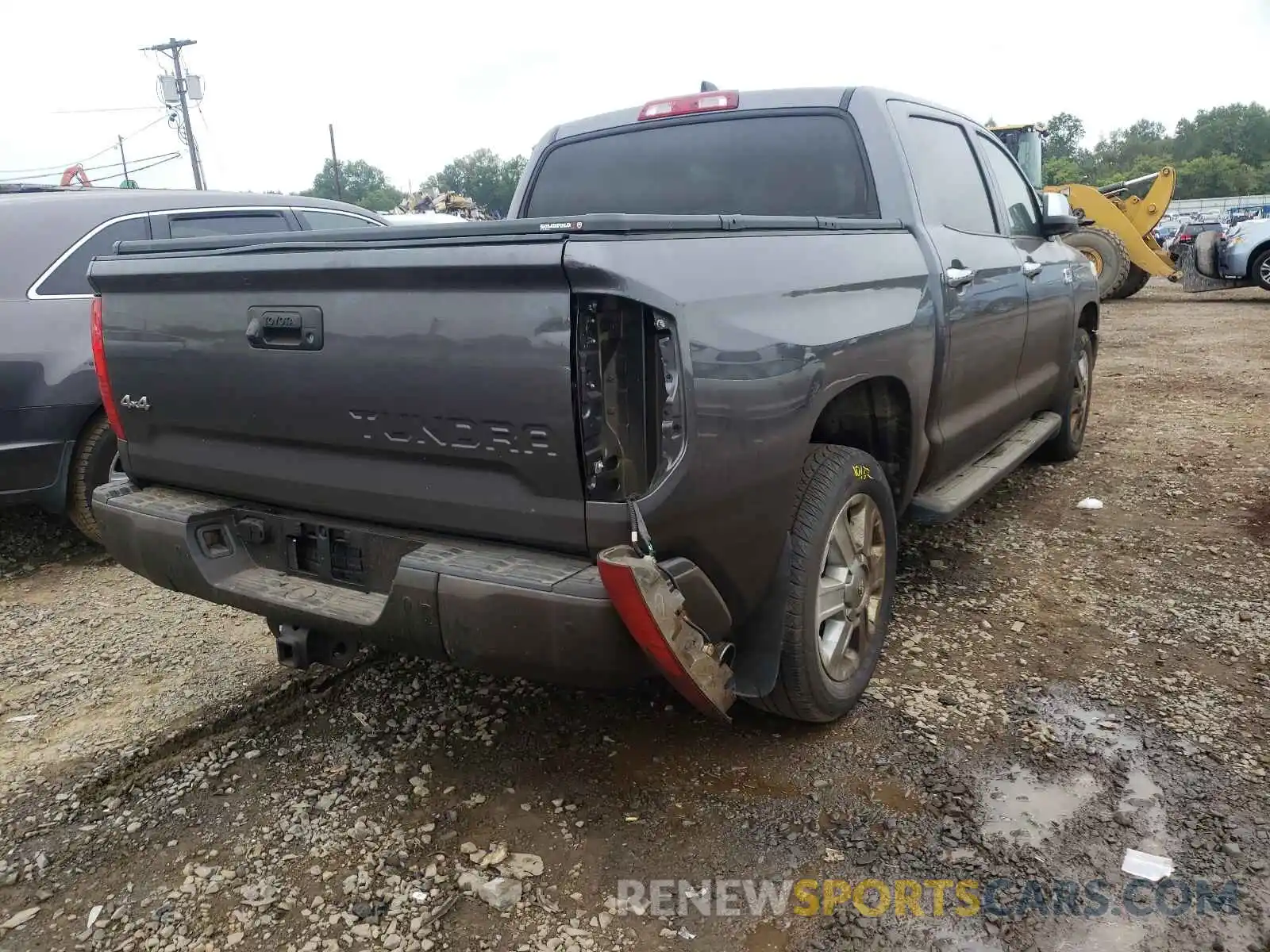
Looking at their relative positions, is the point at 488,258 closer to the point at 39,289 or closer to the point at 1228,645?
the point at 1228,645

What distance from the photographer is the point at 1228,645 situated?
3.39 meters

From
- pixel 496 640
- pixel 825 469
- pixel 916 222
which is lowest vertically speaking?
pixel 496 640

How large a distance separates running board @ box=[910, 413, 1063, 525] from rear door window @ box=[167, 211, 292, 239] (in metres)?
3.52

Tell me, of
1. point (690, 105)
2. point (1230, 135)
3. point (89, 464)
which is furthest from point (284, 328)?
point (1230, 135)

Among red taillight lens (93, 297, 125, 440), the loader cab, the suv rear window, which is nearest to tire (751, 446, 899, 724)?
the suv rear window

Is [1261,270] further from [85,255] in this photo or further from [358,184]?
[358,184]

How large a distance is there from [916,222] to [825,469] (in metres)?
1.17

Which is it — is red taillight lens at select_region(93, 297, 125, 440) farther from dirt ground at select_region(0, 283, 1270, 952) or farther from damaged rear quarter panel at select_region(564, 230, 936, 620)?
damaged rear quarter panel at select_region(564, 230, 936, 620)

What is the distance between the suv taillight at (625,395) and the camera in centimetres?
204

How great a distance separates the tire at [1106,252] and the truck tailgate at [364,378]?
49.5 feet

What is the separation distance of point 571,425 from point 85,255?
369 cm

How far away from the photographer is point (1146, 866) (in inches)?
90.1

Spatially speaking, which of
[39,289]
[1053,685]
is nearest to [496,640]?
[1053,685]

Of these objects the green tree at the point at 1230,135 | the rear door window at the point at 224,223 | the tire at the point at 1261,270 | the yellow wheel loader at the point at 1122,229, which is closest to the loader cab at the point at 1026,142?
the yellow wheel loader at the point at 1122,229
